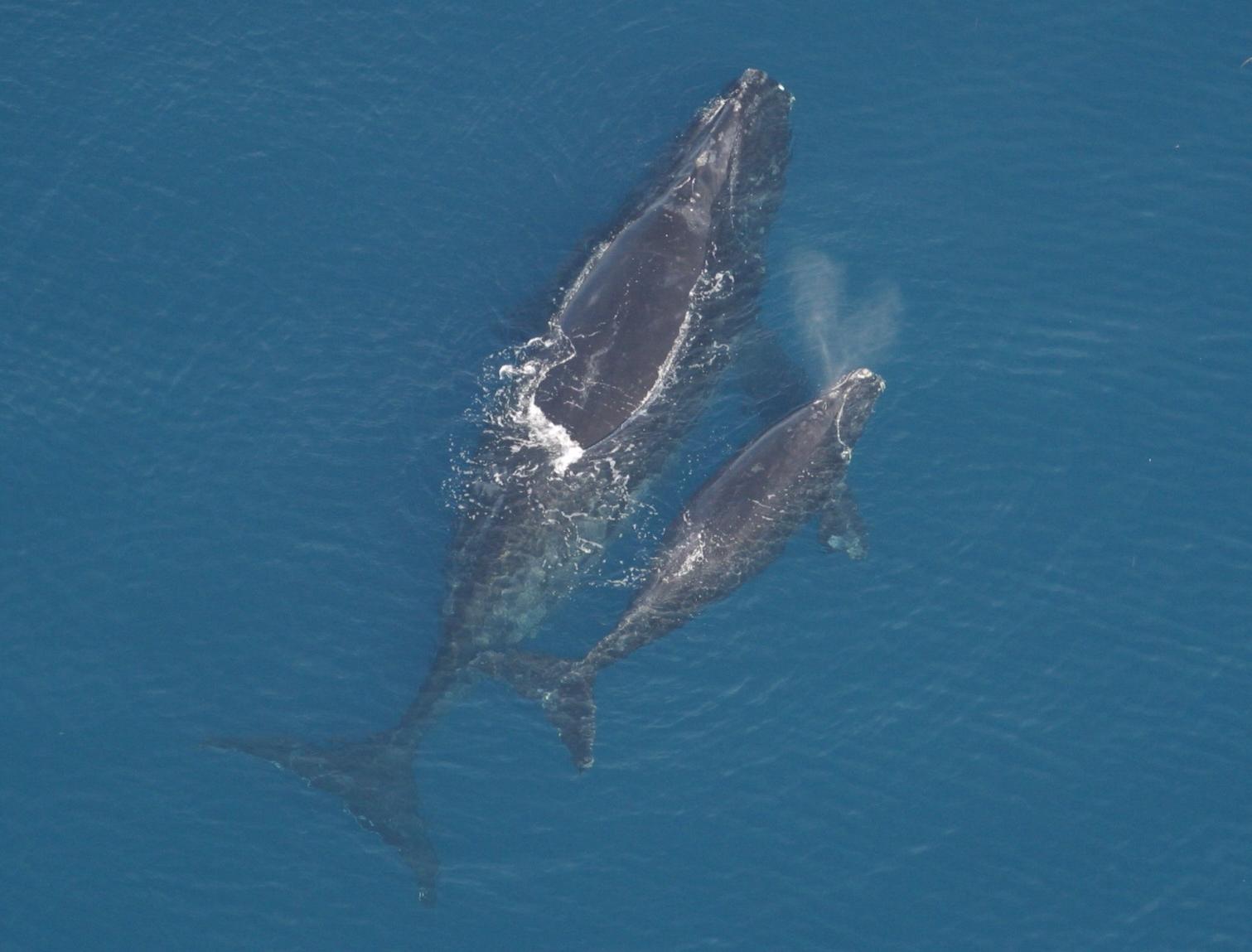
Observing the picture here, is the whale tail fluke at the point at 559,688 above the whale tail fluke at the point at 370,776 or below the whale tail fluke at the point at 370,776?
above

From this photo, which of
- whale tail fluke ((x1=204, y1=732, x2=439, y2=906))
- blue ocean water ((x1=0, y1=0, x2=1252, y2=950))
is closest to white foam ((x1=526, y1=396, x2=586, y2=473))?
blue ocean water ((x1=0, y1=0, x2=1252, y2=950))

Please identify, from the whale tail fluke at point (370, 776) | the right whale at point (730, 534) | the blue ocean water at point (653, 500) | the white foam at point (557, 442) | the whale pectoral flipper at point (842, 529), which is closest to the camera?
the blue ocean water at point (653, 500)

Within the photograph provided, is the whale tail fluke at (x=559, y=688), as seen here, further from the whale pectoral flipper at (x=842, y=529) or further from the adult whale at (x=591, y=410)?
the whale pectoral flipper at (x=842, y=529)

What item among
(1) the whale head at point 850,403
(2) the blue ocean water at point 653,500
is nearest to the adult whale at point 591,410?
(2) the blue ocean water at point 653,500

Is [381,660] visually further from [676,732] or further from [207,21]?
[207,21]

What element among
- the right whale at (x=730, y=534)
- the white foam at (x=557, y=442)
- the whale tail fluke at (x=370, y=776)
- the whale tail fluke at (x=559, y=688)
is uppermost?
the white foam at (x=557, y=442)

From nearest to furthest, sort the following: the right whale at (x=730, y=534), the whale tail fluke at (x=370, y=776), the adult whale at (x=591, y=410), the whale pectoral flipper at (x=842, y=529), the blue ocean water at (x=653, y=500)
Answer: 1. the blue ocean water at (x=653, y=500)
2. the whale tail fluke at (x=370, y=776)
3. the adult whale at (x=591, y=410)
4. the right whale at (x=730, y=534)
5. the whale pectoral flipper at (x=842, y=529)

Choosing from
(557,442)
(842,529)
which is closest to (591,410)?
(557,442)

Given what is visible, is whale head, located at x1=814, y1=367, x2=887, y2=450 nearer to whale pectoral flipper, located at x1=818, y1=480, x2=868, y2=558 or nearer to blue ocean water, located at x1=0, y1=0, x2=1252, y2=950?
blue ocean water, located at x1=0, y1=0, x2=1252, y2=950
